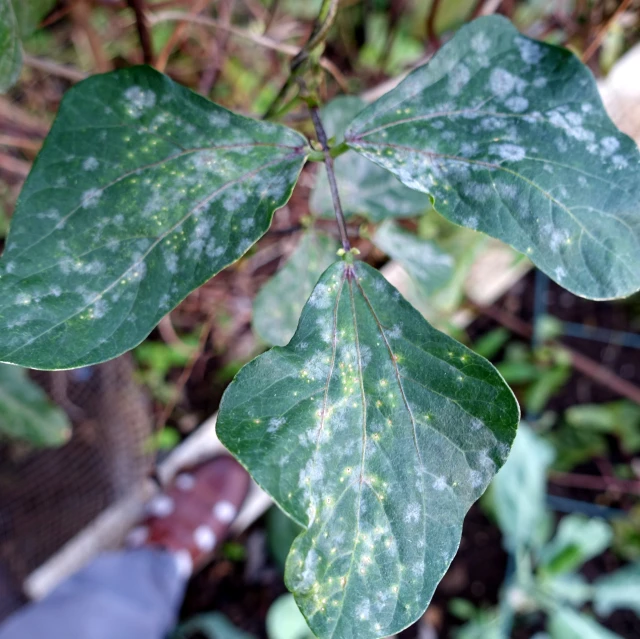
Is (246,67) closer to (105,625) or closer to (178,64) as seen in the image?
(178,64)

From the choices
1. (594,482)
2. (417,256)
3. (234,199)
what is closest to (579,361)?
(594,482)

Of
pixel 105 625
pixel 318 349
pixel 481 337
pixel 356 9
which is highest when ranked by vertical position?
pixel 318 349

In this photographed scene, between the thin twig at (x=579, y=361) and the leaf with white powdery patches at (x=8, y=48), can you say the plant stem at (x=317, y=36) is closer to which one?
the leaf with white powdery patches at (x=8, y=48)

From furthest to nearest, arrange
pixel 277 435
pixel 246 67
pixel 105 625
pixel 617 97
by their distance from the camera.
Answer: pixel 246 67, pixel 105 625, pixel 617 97, pixel 277 435

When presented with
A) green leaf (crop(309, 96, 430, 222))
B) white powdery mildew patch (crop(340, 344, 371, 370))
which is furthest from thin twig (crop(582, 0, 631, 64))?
white powdery mildew patch (crop(340, 344, 371, 370))

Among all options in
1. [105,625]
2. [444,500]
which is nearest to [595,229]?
[444,500]

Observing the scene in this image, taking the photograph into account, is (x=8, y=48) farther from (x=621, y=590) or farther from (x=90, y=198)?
(x=621, y=590)

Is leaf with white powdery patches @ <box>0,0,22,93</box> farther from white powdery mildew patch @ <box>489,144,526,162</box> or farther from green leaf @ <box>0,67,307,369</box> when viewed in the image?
white powdery mildew patch @ <box>489,144,526,162</box>
